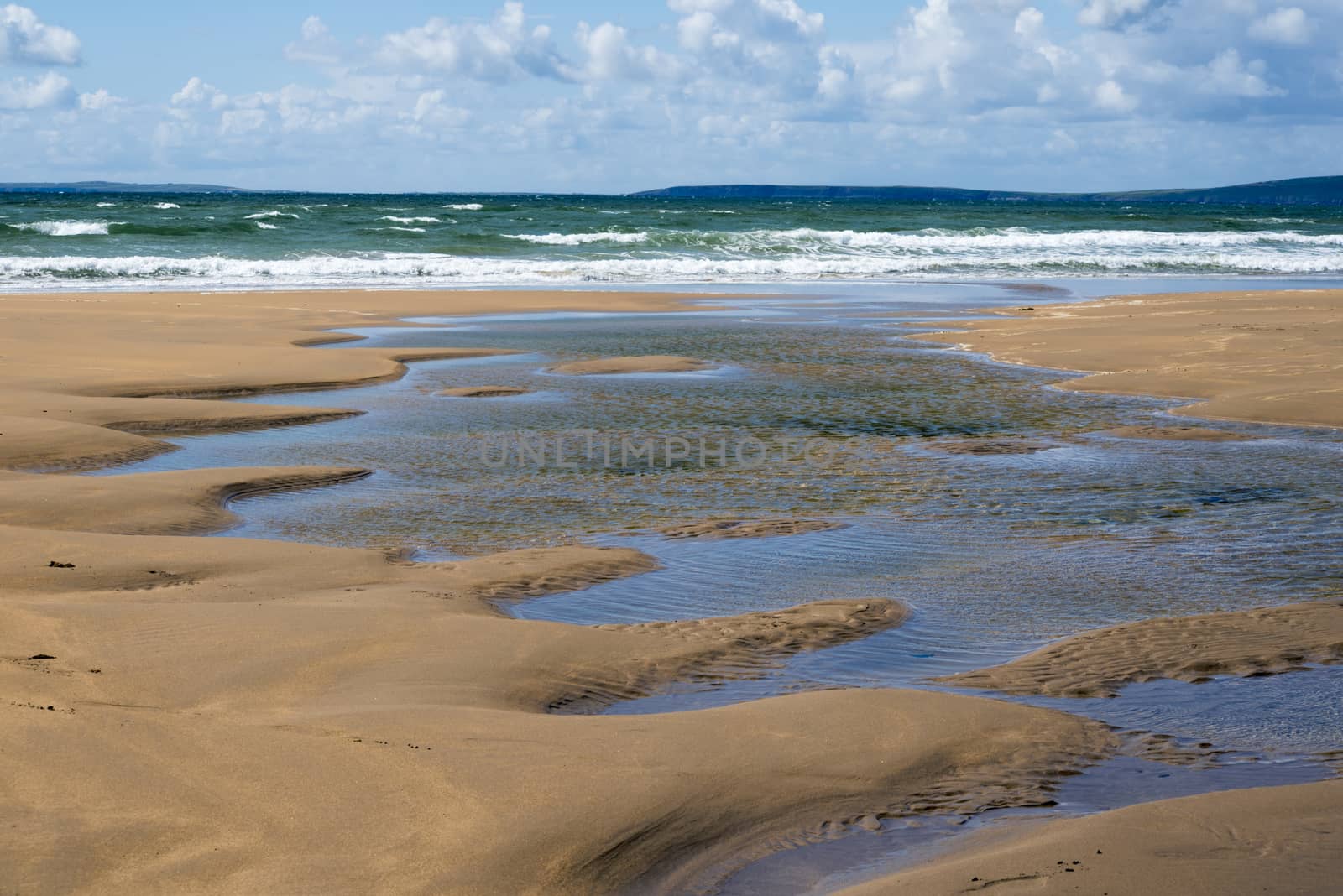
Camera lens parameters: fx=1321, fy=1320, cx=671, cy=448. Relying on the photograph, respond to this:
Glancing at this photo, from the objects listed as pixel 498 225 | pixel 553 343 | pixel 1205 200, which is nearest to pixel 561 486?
pixel 553 343

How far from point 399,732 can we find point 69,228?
→ 4659 cm

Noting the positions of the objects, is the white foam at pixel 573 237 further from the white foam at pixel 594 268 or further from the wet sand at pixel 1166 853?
the wet sand at pixel 1166 853

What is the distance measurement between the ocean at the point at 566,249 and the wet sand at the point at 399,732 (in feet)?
85.0

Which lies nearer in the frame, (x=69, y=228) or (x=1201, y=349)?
(x=1201, y=349)

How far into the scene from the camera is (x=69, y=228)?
149 feet

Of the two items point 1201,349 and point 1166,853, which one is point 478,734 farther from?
point 1201,349

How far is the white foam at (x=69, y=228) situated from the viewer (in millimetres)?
43938

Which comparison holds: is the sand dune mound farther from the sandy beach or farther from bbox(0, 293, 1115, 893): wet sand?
bbox(0, 293, 1115, 893): wet sand

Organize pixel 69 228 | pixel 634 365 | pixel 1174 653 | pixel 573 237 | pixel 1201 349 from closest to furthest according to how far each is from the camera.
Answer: pixel 1174 653 < pixel 634 365 < pixel 1201 349 < pixel 69 228 < pixel 573 237

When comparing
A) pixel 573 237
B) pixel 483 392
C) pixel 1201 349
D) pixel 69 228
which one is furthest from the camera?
pixel 573 237

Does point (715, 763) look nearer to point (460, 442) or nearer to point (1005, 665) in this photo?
point (1005, 665)

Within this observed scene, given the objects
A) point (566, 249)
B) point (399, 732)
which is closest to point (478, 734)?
point (399, 732)

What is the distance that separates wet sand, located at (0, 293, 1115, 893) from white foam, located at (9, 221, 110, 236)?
4065 cm

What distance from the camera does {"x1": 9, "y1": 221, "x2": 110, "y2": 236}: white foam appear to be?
43.9 m
